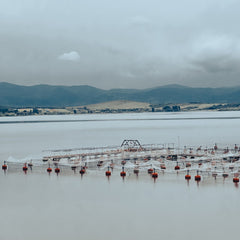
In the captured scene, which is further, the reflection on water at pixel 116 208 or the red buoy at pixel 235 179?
the red buoy at pixel 235 179

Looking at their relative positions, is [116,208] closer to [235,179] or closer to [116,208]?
[116,208]

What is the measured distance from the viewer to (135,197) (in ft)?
140

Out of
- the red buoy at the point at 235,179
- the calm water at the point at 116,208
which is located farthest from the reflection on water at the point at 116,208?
the red buoy at the point at 235,179

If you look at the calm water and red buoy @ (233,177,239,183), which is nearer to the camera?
the calm water

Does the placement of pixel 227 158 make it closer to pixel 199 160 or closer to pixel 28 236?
pixel 199 160

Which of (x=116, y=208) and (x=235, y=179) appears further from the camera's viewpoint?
(x=235, y=179)

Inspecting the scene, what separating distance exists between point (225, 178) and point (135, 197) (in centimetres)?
1299

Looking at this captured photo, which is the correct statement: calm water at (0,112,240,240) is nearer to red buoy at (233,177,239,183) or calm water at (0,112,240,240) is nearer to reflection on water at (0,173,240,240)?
reflection on water at (0,173,240,240)

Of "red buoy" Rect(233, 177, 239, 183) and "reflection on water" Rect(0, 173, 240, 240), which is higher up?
"red buoy" Rect(233, 177, 239, 183)

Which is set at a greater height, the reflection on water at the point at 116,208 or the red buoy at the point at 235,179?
the red buoy at the point at 235,179

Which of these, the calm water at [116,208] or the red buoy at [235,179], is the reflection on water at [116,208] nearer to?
the calm water at [116,208]

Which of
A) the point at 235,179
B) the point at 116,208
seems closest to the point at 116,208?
the point at 116,208

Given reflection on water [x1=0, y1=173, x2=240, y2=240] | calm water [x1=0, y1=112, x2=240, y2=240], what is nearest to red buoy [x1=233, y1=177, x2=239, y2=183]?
reflection on water [x1=0, y1=173, x2=240, y2=240]

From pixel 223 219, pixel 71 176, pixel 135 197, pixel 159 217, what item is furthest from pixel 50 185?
pixel 223 219
